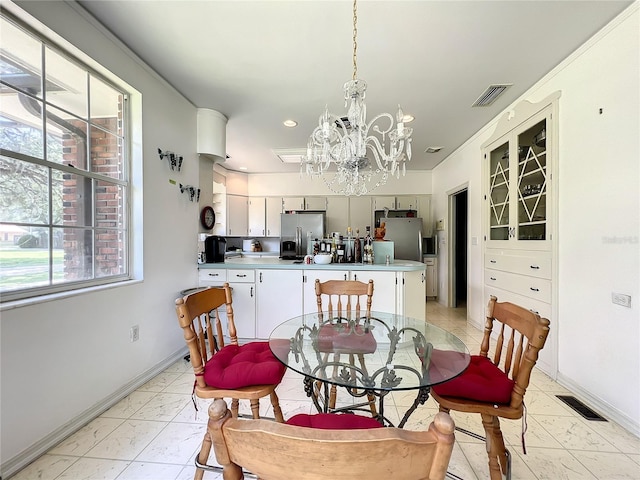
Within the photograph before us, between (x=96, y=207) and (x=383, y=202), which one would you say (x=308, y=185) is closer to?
(x=383, y=202)

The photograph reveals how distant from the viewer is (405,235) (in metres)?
5.24

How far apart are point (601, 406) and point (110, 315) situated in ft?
11.5

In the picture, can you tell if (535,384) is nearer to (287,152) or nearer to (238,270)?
(238,270)

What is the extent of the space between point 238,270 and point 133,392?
138cm

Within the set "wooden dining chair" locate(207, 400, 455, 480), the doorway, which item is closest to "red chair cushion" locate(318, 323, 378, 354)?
"wooden dining chair" locate(207, 400, 455, 480)

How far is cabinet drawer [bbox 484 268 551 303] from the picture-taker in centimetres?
245

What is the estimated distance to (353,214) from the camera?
19.1 ft

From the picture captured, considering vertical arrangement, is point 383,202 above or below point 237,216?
above

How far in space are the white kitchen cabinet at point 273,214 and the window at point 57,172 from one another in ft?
12.3

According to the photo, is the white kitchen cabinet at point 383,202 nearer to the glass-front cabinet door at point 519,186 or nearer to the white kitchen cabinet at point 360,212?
the white kitchen cabinet at point 360,212

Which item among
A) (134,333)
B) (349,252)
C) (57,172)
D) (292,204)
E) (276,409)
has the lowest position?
(276,409)

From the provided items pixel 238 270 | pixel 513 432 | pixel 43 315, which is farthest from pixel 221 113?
pixel 513 432

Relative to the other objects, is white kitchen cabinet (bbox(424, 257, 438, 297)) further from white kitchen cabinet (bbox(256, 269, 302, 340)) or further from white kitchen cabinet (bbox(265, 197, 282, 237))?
white kitchen cabinet (bbox(256, 269, 302, 340))

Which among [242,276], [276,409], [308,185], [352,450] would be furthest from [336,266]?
[308,185]
